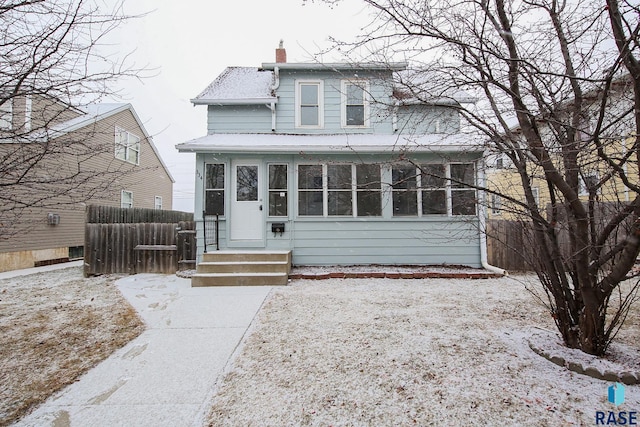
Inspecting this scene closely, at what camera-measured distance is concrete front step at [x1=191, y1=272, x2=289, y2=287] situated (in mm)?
5879

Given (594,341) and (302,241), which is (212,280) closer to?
(302,241)

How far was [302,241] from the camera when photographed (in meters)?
7.36

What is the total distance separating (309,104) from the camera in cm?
848

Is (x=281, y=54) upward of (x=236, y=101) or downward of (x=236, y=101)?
upward

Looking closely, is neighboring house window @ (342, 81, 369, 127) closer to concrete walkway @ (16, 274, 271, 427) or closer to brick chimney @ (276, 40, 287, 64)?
A: brick chimney @ (276, 40, 287, 64)

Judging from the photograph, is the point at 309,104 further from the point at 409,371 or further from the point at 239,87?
the point at 409,371

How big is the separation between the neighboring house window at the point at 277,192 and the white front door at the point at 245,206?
10.4 inches

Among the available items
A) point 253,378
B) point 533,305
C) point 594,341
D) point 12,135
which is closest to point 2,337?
point 12,135

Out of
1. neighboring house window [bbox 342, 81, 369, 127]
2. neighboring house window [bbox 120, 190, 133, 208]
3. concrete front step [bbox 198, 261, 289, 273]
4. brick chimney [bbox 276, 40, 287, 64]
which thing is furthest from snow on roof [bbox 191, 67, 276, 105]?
neighboring house window [bbox 120, 190, 133, 208]

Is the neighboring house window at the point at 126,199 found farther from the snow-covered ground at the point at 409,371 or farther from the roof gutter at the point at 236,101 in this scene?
the snow-covered ground at the point at 409,371

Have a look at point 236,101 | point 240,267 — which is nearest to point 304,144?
point 236,101

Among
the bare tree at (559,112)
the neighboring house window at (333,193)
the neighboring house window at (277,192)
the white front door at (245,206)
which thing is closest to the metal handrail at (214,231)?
the white front door at (245,206)

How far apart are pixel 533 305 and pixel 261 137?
6.63 meters

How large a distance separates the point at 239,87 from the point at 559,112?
26.9 ft
